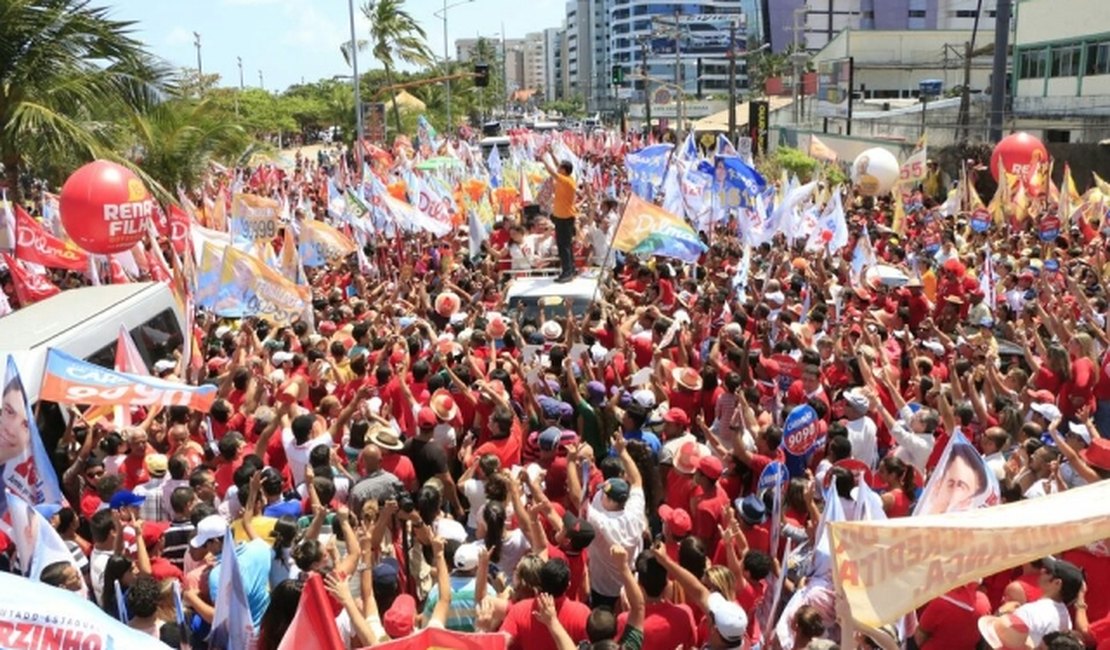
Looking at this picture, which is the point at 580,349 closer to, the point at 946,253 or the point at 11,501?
the point at 11,501

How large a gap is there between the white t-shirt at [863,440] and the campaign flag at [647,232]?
4.77m

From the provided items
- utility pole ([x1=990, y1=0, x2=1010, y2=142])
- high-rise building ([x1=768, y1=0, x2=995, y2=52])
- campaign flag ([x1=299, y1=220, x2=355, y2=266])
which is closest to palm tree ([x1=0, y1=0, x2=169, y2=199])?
campaign flag ([x1=299, y1=220, x2=355, y2=266])

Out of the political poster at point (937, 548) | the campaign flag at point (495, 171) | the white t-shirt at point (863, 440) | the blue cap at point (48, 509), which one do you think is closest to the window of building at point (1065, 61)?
the campaign flag at point (495, 171)

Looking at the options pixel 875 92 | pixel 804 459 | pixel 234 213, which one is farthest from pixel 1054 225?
pixel 875 92

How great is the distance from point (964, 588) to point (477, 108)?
78.4m

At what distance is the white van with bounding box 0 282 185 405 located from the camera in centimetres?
736

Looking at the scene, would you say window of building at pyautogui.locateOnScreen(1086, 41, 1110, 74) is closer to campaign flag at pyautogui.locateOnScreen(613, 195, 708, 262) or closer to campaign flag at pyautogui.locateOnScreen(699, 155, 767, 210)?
campaign flag at pyautogui.locateOnScreen(699, 155, 767, 210)

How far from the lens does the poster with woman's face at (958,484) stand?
→ 4.95 metres

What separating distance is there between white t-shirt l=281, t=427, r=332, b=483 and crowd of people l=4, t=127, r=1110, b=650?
2cm

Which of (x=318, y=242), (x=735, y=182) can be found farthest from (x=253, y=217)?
(x=735, y=182)

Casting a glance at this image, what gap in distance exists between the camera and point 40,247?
1254 cm

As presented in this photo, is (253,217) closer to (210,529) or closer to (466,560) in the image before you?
(210,529)

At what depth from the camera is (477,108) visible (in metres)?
80.6

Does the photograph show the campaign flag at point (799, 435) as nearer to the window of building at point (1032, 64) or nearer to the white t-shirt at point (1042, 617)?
the white t-shirt at point (1042, 617)
